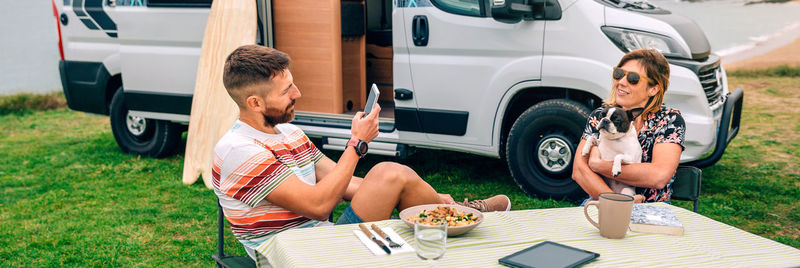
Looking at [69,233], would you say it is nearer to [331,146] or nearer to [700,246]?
[331,146]

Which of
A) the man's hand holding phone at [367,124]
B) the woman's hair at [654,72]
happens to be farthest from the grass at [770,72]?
the man's hand holding phone at [367,124]

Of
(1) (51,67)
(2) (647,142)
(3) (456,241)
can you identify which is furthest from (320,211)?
(1) (51,67)

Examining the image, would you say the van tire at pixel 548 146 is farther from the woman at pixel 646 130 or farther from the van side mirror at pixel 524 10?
the woman at pixel 646 130

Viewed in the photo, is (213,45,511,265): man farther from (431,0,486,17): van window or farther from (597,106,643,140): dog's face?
(431,0,486,17): van window

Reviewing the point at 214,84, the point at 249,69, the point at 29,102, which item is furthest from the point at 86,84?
the point at 29,102

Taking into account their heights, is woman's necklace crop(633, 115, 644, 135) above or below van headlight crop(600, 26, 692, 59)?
below

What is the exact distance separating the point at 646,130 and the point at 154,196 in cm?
403

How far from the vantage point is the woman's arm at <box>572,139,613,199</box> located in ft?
9.54

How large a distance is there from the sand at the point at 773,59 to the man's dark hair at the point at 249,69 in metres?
12.6

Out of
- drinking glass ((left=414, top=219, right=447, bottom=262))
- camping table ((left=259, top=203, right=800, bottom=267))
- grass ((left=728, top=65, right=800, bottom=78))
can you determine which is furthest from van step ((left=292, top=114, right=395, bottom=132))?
grass ((left=728, top=65, right=800, bottom=78))

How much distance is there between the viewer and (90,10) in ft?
21.4

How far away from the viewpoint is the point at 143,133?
22.9 ft

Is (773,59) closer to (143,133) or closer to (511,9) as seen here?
(511,9)

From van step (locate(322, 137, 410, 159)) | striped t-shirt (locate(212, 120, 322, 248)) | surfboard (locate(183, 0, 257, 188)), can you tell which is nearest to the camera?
striped t-shirt (locate(212, 120, 322, 248))
